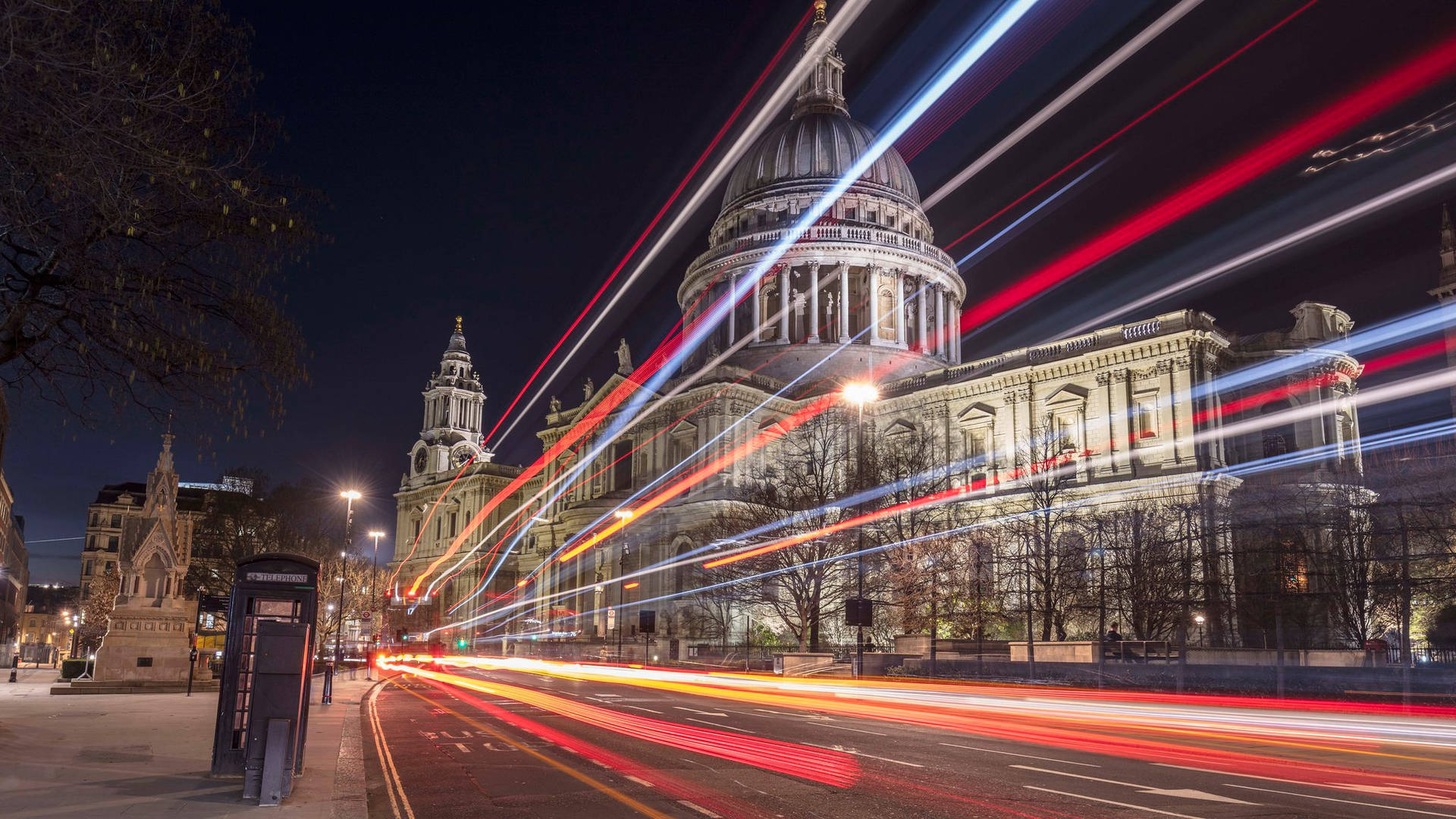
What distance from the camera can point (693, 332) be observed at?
99938mm

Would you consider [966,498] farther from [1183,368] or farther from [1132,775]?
[1132,775]

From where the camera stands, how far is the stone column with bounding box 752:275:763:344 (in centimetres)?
9269

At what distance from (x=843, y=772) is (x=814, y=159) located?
300ft

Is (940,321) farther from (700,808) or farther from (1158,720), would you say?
(700,808)

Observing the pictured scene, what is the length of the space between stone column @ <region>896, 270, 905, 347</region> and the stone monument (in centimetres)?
6676

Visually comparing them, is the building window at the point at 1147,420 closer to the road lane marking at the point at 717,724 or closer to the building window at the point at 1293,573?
the building window at the point at 1293,573

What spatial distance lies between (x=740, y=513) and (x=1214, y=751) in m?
44.5

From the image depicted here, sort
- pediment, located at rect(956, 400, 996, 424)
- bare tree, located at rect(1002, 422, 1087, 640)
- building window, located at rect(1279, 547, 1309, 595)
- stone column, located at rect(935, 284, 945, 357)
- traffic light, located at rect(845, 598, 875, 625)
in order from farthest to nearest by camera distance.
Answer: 1. stone column, located at rect(935, 284, 945, 357)
2. pediment, located at rect(956, 400, 996, 424)
3. bare tree, located at rect(1002, 422, 1087, 640)
4. building window, located at rect(1279, 547, 1309, 595)
5. traffic light, located at rect(845, 598, 875, 625)

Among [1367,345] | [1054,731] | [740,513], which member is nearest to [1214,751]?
[1054,731]

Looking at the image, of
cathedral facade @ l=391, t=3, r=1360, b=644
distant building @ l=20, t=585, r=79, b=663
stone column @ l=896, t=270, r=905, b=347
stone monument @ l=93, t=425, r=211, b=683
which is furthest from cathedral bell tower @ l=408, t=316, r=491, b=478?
stone monument @ l=93, t=425, r=211, b=683

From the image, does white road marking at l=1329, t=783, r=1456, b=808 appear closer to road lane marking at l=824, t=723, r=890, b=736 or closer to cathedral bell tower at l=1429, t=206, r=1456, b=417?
road lane marking at l=824, t=723, r=890, b=736

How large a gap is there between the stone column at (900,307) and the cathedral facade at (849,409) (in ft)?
0.65

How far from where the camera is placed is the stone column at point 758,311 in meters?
92.7

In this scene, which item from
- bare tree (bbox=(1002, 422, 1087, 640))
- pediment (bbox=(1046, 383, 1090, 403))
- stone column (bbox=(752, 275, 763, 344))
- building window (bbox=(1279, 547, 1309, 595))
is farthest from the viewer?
stone column (bbox=(752, 275, 763, 344))
